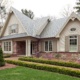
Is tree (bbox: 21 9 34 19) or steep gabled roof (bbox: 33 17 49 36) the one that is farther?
tree (bbox: 21 9 34 19)

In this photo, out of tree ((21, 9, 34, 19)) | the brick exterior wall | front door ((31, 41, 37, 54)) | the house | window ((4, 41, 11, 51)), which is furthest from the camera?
tree ((21, 9, 34, 19))

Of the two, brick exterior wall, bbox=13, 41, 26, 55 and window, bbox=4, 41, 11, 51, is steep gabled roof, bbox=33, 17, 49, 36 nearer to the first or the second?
brick exterior wall, bbox=13, 41, 26, 55

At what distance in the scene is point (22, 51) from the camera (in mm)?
26312

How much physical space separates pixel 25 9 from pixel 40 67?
128 feet

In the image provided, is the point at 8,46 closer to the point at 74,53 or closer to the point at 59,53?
the point at 59,53

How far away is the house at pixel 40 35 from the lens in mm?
21250

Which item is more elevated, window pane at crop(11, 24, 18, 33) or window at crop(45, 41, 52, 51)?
window pane at crop(11, 24, 18, 33)

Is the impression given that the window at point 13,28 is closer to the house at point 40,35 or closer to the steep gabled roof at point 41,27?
the house at point 40,35

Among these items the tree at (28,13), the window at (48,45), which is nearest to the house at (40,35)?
the window at (48,45)

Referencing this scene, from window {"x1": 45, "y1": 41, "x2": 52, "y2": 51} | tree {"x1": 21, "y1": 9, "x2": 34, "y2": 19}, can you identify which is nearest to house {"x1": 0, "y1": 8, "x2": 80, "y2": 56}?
window {"x1": 45, "y1": 41, "x2": 52, "y2": 51}

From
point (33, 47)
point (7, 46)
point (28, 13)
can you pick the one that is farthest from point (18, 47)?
point (28, 13)

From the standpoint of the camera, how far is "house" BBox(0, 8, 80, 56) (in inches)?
837

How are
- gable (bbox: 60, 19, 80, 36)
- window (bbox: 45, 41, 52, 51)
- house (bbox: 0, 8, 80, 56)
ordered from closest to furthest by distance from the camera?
gable (bbox: 60, 19, 80, 36), house (bbox: 0, 8, 80, 56), window (bbox: 45, 41, 52, 51)

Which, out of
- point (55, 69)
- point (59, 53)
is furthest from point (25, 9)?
point (55, 69)
